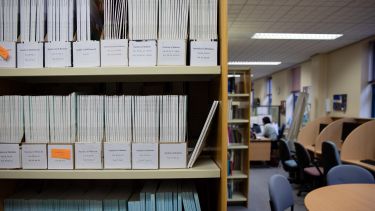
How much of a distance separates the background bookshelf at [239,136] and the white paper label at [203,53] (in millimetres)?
2791

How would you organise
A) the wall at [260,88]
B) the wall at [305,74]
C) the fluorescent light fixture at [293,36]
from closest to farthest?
the fluorescent light fixture at [293,36] → the wall at [305,74] → the wall at [260,88]

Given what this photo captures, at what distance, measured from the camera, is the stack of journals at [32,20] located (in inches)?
41.3

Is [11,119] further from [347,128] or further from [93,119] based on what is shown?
[347,128]

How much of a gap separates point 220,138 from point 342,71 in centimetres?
616

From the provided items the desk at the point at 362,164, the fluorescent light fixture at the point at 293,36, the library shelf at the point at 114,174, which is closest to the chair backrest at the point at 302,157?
the desk at the point at 362,164

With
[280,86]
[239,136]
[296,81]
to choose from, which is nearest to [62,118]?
[239,136]

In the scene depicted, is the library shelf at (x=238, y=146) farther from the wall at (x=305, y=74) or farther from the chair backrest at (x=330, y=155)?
the wall at (x=305, y=74)

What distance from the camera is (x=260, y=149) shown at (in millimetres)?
5938

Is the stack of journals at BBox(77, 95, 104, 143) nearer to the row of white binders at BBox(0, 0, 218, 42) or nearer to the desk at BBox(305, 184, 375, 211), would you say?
the row of white binders at BBox(0, 0, 218, 42)

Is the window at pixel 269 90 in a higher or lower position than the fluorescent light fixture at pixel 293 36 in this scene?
lower

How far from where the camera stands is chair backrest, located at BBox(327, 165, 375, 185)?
242cm

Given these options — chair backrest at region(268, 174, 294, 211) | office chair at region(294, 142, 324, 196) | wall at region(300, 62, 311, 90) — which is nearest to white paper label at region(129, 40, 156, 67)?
chair backrest at region(268, 174, 294, 211)

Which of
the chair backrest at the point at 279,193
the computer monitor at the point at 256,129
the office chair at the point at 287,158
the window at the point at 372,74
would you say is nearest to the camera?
the chair backrest at the point at 279,193

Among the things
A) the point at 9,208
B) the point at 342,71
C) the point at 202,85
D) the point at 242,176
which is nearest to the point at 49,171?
the point at 9,208
